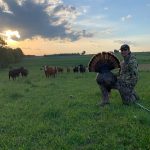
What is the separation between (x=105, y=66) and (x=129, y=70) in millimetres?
867

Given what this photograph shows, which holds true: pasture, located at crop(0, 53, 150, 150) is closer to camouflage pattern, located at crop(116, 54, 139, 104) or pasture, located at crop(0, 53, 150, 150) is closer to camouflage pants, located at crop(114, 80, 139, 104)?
camouflage pants, located at crop(114, 80, 139, 104)

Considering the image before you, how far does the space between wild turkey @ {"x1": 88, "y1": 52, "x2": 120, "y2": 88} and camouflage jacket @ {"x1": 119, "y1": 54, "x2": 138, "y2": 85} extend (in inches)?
9.8

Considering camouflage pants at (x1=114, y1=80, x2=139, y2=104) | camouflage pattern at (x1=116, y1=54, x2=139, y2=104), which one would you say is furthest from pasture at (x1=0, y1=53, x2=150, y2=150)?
camouflage pattern at (x1=116, y1=54, x2=139, y2=104)

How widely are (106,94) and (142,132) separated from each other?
5.32 meters

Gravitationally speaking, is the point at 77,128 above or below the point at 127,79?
below

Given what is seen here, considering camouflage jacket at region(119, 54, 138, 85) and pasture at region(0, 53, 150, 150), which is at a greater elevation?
camouflage jacket at region(119, 54, 138, 85)

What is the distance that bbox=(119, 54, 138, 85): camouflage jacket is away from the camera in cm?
1470

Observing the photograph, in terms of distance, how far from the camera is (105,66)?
48.7ft

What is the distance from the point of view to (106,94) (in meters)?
15.0

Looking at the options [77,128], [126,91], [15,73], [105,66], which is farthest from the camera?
[15,73]

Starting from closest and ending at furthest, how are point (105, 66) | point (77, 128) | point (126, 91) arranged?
point (77, 128), point (126, 91), point (105, 66)

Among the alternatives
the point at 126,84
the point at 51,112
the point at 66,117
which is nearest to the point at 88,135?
the point at 66,117

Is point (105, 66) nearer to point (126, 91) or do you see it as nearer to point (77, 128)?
point (126, 91)

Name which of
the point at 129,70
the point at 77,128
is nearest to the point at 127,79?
the point at 129,70
